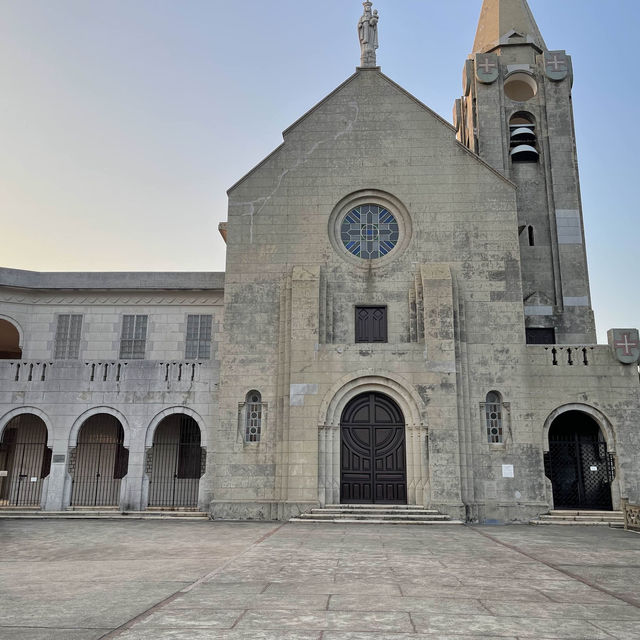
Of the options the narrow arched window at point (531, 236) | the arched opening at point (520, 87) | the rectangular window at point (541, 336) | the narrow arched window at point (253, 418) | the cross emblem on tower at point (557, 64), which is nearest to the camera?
the narrow arched window at point (253, 418)

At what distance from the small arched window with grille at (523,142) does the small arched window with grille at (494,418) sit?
10.9 m

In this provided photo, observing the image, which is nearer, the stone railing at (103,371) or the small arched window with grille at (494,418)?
the small arched window with grille at (494,418)

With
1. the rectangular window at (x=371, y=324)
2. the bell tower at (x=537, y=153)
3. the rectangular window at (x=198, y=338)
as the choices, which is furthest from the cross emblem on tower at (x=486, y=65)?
the rectangular window at (x=198, y=338)

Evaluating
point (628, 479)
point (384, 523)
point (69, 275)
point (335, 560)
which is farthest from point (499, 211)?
point (69, 275)

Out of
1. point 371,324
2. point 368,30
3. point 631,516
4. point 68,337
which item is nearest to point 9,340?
point 68,337

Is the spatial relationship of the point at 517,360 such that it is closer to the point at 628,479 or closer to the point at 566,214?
the point at 628,479

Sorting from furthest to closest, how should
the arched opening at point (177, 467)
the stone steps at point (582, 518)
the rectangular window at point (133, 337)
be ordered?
the rectangular window at point (133, 337), the arched opening at point (177, 467), the stone steps at point (582, 518)

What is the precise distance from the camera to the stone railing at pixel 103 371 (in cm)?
2156

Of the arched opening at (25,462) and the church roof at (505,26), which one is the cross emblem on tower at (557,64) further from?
the arched opening at (25,462)

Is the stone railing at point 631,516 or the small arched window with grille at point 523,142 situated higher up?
the small arched window with grille at point 523,142

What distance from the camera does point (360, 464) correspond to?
19938 mm

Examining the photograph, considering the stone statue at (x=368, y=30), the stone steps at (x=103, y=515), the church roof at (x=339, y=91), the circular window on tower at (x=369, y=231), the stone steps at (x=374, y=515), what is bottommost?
the stone steps at (x=103, y=515)

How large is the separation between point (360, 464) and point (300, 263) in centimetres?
720

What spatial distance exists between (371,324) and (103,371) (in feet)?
31.6
